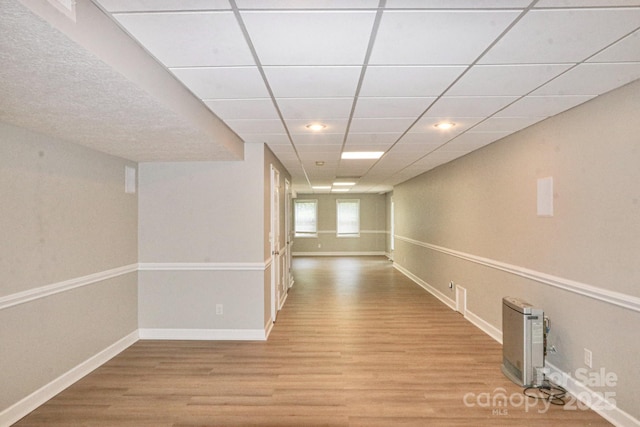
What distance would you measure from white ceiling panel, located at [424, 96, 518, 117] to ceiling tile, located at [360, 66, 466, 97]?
0.83ft

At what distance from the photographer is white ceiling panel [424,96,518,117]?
295 cm

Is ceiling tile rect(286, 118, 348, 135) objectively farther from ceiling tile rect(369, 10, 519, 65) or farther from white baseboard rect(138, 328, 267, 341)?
white baseboard rect(138, 328, 267, 341)

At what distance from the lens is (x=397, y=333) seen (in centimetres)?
491

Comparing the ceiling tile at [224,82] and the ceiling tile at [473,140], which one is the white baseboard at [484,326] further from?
the ceiling tile at [224,82]

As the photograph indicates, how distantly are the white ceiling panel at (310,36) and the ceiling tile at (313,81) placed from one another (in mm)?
106

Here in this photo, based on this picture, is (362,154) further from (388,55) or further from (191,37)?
(191,37)

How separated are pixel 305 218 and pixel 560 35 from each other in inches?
511

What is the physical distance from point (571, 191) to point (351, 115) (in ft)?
6.59

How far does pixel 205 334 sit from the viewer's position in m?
4.69

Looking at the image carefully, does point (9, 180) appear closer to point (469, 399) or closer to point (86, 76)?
point (86, 76)

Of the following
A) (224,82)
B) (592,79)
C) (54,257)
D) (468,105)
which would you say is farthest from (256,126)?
(592,79)

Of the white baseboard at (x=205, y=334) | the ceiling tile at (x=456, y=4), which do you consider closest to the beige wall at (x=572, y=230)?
the ceiling tile at (x=456, y=4)

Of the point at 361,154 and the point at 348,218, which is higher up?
the point at 361,154

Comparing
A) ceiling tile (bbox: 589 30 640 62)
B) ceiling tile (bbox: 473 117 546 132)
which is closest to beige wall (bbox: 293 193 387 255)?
ceiling tile (bbox: 473 117 546 132)
